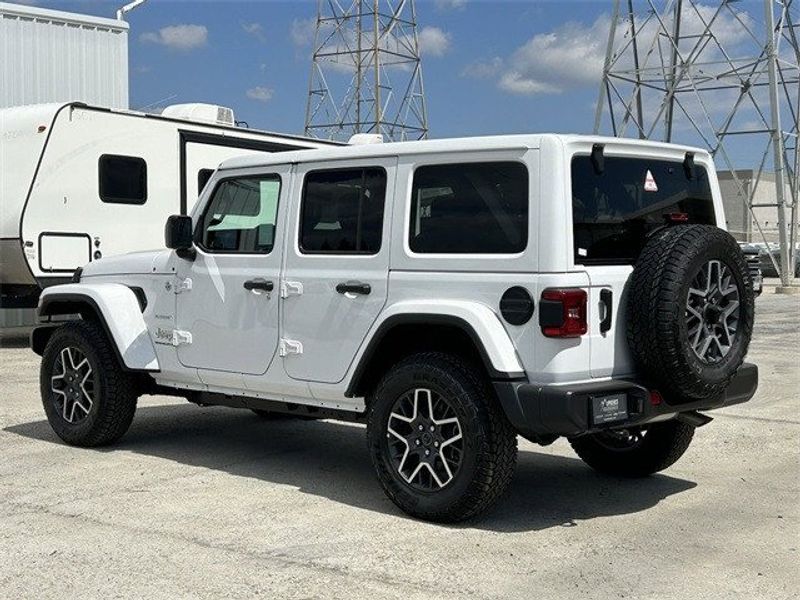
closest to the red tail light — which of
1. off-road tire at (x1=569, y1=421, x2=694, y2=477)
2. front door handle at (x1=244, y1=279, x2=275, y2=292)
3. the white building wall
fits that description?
off-road tire at (x1=569, y1=421, x2=694, y2=477)

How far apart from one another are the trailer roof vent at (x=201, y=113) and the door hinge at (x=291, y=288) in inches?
304

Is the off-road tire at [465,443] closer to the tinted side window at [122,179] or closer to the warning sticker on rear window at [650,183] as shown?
the warning sticker on rear window at [650,183]

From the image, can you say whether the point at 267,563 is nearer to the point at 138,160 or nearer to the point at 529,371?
the point at 529,371

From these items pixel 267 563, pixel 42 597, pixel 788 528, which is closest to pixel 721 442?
pixel 788 528

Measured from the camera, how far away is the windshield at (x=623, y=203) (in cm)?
547

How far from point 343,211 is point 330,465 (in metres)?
1.79

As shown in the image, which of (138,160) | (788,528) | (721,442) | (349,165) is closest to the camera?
(788,528)

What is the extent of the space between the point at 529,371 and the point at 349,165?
1.71 meters

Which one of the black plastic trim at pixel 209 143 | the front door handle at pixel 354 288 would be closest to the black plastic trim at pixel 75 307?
the front door handle at pixel 354 288

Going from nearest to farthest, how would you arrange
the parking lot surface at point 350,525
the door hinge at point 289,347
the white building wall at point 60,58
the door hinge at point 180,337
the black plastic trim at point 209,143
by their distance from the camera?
the parking lot surface at point 350,525 < the door hinge at point 289,347 < the door hinge at point 180,337 < the black plastic trim at point 209,143 < the white building wall at point 60,58

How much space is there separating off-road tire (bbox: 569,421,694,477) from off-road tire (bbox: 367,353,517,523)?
1.32m

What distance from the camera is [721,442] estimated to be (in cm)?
784

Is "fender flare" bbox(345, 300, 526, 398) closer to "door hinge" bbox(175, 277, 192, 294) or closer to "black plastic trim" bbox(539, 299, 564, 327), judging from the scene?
"black plastic trim" bbox(539, 299, 564, 327)

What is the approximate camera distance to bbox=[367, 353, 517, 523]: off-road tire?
538 centimetres
